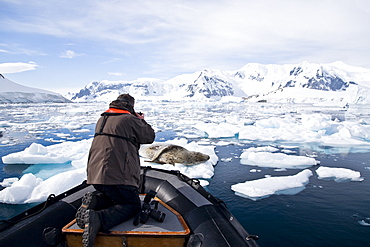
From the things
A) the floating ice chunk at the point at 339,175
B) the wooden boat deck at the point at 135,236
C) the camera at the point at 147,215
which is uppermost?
the camera at the point at 147,215

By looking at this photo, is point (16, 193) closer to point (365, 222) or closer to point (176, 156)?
point (176, 156)

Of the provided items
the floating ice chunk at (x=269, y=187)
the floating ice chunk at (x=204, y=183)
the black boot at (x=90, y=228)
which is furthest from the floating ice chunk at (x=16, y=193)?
the floating ice chunk at (x=269, y=187)

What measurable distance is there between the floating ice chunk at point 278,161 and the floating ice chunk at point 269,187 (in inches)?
45.1

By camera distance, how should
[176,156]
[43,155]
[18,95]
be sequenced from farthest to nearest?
[18,95] → [43,155] → [176,156]

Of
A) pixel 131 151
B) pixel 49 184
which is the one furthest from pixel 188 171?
pixel 131 151

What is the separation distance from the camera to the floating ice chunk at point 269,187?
4448mm

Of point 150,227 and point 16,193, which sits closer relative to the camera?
point 150,227

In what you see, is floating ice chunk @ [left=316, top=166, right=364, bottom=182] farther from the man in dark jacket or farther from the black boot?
the black boot

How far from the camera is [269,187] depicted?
184 inches

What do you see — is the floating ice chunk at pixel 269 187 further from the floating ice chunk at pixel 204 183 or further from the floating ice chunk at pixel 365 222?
the floating ice chunk at pixel 365 222

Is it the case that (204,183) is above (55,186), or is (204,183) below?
below

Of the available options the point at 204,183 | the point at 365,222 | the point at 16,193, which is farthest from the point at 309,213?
the point at 16,193

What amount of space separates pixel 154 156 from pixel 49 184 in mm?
2839

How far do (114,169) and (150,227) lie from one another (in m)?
0.64
